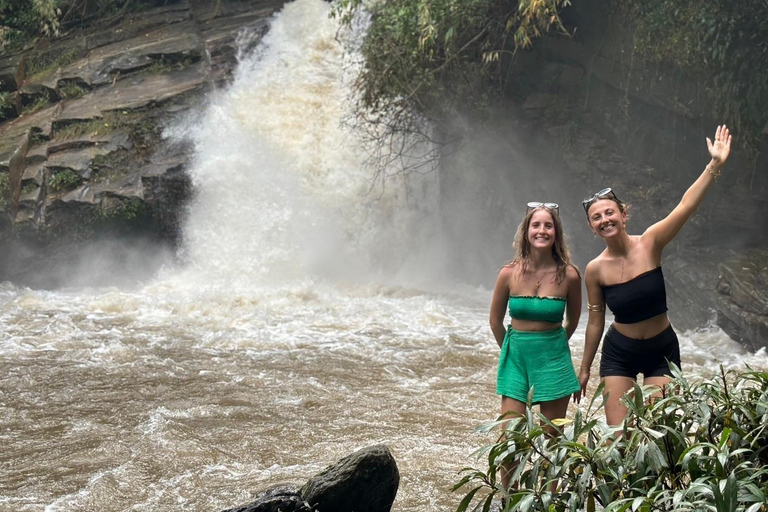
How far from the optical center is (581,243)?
35.6 ft

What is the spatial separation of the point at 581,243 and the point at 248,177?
4.96 m

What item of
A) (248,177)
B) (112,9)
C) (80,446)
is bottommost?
(80,446)

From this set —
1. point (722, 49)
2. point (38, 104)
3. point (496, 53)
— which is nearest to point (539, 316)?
point (722, 49)

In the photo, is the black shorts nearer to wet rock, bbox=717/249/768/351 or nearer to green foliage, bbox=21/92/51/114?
wet rock, bbox=717/249/768/351

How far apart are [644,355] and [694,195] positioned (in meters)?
0.79

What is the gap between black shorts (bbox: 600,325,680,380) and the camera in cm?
382

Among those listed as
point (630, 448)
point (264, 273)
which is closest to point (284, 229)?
point (264, 273)

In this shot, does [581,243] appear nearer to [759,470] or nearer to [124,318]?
[124,318]

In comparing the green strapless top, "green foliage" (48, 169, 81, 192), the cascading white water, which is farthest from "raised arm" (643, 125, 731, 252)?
"green foliage" (48, 169, 81, 192)

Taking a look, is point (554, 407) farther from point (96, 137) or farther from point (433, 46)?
point (96, 137)

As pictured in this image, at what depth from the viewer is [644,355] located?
12.6ft

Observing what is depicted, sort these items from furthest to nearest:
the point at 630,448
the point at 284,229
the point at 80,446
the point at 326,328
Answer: the point at 284,229 → the point at 326,328 → the point at 80,446 → the point at 630,448

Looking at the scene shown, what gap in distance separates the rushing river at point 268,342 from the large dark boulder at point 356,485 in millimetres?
683

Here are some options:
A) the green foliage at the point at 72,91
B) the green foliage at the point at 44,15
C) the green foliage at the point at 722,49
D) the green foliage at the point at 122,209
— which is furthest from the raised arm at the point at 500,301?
the green foliage at the point at 44,15
